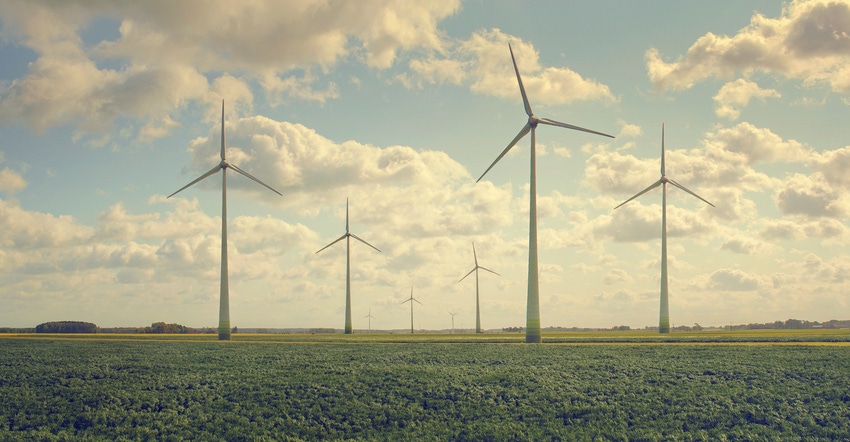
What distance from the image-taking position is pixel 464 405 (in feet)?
117

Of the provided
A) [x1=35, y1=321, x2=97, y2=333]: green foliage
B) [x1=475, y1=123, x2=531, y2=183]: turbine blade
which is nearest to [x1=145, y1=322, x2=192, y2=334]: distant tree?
[x1=35, y1=321, x2=97, y2=333]: green foliage

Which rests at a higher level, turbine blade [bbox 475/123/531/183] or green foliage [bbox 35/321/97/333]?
turbine blade [bbox 475/123/531/183]

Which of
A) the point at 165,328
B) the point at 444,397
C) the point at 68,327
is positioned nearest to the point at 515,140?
the point at 444,397

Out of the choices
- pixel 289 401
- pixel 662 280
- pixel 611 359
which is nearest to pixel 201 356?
pixel 289 401

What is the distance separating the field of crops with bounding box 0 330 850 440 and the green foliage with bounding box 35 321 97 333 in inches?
5267

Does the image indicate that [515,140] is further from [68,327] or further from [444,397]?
[68,327]

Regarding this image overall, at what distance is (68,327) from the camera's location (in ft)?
560

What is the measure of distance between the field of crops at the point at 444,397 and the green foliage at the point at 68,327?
439 feet

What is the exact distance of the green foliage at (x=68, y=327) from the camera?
166375 mm

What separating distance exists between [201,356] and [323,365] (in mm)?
13851

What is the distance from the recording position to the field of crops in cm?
3241

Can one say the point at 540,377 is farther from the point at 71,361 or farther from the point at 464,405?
the point at 71,361

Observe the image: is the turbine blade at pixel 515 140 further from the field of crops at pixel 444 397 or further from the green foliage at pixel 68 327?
the green foliage at pixel 68 327

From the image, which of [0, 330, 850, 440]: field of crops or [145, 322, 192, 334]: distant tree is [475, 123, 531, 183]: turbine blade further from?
[145, 322, 192, 334]: distant tree
